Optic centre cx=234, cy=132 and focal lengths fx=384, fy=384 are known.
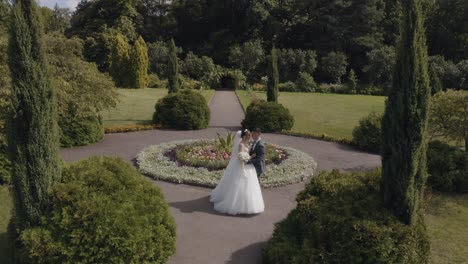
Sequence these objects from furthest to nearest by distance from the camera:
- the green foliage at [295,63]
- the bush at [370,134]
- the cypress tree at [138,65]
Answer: the green foliage at [295,63] → the cypress tree at [138,65] → the bush at [370,134]

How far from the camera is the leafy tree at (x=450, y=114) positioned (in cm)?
1239

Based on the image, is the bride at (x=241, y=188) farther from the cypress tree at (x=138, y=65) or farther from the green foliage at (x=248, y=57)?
the green foliage at (x=248, y=57)

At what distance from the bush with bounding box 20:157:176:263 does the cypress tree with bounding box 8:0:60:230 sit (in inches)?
11.0

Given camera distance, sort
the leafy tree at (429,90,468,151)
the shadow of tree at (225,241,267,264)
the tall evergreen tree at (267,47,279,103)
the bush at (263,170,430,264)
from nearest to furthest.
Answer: the bush at (263,170,430,264) < the shadow of tree at (225,241,267,264) < the leafy tree at (429,90,468,151) < the tall evergreen tree at (267,47,279,103)

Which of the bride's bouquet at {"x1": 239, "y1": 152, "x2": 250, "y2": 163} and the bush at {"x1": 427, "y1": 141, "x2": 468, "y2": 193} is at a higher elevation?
the bride's bouquet at {"x1": 239, "y1": 152, "x2": 250, "y2": 163}

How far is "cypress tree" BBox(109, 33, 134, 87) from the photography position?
46.6 metres

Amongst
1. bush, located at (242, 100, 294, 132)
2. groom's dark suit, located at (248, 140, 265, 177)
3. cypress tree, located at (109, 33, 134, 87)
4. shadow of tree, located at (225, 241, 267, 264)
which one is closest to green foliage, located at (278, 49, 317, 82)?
cypress tree, located at (109, 33, 134, 87)

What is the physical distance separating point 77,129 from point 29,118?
11.1 meters

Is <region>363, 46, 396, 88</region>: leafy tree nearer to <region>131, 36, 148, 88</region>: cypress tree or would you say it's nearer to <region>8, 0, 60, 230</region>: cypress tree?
<region>131, 36, 148, 88</region>: cypress tree

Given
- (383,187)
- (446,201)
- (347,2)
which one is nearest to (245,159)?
(383,187)

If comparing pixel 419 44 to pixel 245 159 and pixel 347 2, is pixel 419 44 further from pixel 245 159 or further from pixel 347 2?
pixel 347 2

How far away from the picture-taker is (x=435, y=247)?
26.7ft

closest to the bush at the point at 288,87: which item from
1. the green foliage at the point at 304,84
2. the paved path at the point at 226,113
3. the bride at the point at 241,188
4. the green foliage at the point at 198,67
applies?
the green foliage at the point at 304,84

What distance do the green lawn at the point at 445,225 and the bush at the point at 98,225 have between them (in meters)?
1.82
